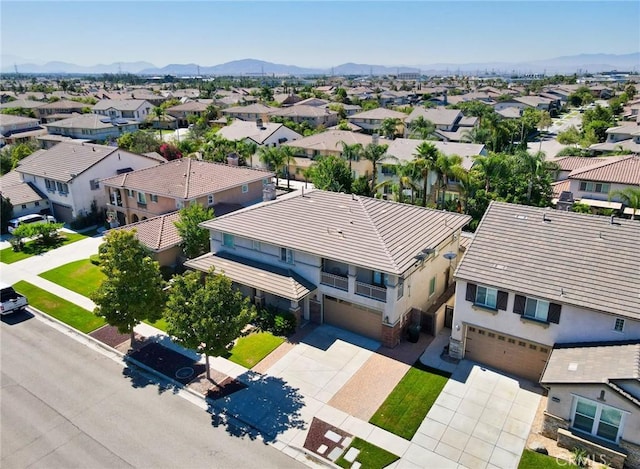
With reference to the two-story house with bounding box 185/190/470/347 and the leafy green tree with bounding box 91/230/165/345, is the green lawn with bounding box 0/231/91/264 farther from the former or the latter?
the leafy green tree with bounding box 91/230/165/345

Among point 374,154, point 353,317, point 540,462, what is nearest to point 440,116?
point 374,154

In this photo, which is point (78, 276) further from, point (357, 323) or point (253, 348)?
point (357, 323)

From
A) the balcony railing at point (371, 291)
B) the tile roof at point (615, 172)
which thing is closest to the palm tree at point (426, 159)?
the tile roof at point (615, 172)

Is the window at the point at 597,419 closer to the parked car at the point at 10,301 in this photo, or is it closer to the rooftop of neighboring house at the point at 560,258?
the rooftop of neighboring house at the point at 560,258

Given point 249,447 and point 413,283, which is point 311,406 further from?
point 413,283

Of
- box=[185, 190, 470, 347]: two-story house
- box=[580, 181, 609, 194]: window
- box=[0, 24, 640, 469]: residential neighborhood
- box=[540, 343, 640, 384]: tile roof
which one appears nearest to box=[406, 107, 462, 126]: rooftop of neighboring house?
box=[580, 181, 609, 194]: window

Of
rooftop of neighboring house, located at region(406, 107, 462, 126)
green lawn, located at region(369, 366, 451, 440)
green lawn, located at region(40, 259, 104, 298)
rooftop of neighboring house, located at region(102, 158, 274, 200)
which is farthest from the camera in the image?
rooftop of neighboring house, located at region(406, 107, 462, 126)
